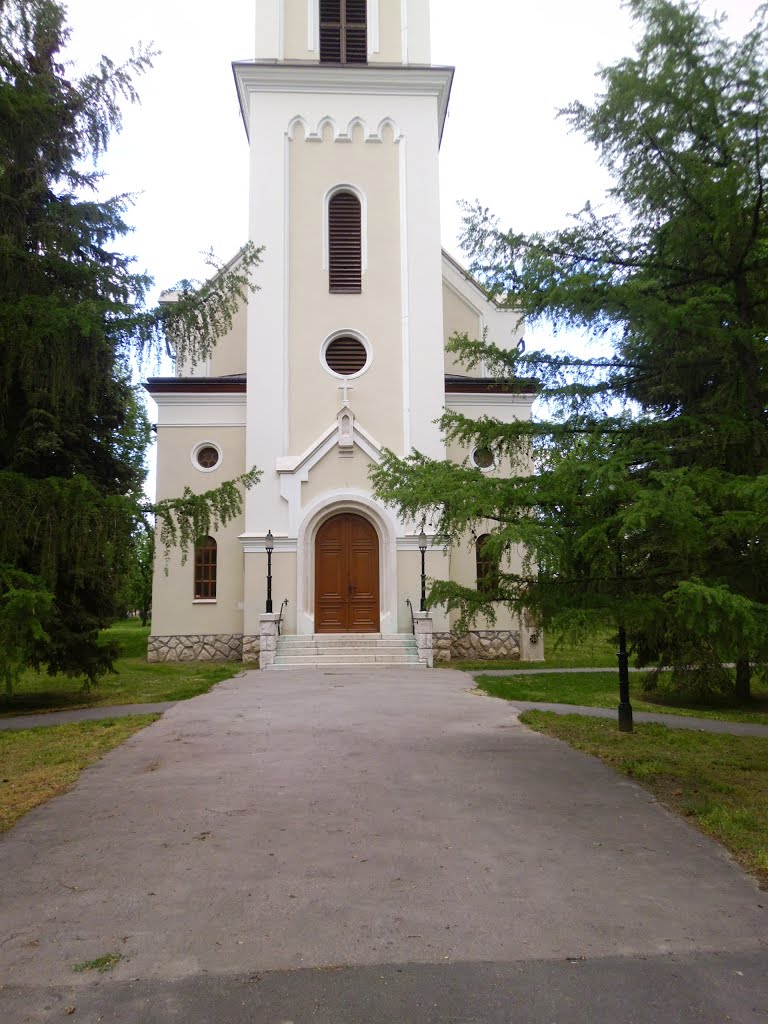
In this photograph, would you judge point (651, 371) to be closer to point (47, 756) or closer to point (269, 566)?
point (47, 756)

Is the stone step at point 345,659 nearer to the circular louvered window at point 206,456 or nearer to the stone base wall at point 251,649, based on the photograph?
the stone base wall at point 251,649

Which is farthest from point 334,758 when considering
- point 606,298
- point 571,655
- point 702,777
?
point 571,655

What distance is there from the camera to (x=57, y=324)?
25.3 feet

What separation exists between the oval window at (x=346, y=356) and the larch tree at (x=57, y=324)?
9459 millimetres

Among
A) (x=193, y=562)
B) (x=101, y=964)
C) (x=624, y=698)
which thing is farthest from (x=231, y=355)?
(x=101, y=964)

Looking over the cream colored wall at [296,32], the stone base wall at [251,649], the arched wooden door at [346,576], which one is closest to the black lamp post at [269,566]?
the arched wooden door at [346,576]

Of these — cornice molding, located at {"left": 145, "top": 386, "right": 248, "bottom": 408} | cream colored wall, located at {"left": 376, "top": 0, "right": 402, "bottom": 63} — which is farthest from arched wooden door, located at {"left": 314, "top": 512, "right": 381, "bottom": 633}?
cream colored wall, located at {"left": 376, "top": 0, "right": 402, "bottom": 63}

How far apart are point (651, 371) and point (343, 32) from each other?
19.7m

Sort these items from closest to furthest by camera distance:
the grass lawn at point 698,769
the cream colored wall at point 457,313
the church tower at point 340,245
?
1. the grass lawn at point 698,769
2. the church tower at point 340,245
3. the cream colored wall at point 457,313

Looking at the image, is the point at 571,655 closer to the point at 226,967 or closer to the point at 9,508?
the point at 9,508

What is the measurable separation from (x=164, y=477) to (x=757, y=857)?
1838 cm

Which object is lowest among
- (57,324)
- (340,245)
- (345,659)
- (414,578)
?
(345,659)

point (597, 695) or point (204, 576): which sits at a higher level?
point (204, 576)

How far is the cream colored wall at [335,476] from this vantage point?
19.1 metres
